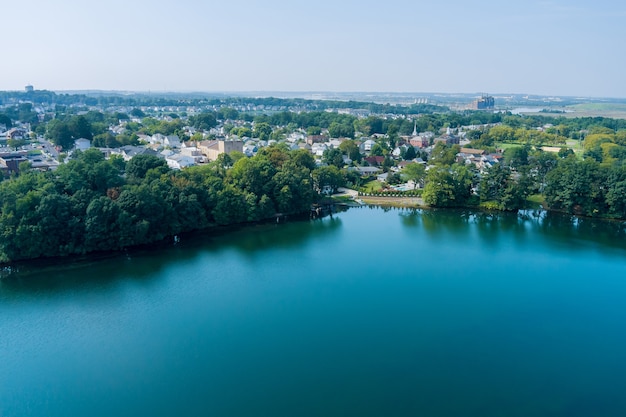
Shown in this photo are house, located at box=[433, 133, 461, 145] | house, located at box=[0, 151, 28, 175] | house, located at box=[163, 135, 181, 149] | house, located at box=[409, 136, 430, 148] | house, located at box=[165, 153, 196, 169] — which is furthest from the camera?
house, located at box=[433, 133, 461, 145]

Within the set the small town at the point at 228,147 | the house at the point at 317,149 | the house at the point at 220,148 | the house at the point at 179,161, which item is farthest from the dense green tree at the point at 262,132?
the house at the point at 179,161

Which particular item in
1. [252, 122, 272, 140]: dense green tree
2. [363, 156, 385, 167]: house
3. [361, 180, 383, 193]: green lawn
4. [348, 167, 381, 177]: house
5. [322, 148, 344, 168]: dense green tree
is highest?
[252, 122, 272, 140]: dense green tree

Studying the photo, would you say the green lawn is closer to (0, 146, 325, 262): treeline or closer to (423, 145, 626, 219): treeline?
(423, 145, 626, 219): treeline

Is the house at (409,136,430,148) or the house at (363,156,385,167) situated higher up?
the house at (409,136,430,148)

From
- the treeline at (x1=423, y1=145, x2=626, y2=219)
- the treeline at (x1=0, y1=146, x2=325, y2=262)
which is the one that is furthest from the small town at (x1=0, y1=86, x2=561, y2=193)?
the treeline at (x1=0, y1=146, x2=325, y2=262)

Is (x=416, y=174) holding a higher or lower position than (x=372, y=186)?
higher

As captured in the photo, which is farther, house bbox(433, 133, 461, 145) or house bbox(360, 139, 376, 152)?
house bbox(433, 133, 461, 145)

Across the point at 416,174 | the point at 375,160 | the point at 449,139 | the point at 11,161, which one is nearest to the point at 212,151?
the point at 375,160

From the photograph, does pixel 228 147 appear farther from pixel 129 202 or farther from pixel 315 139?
pixel 129 202

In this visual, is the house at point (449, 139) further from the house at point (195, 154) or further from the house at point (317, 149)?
the house at point (195, 154)
